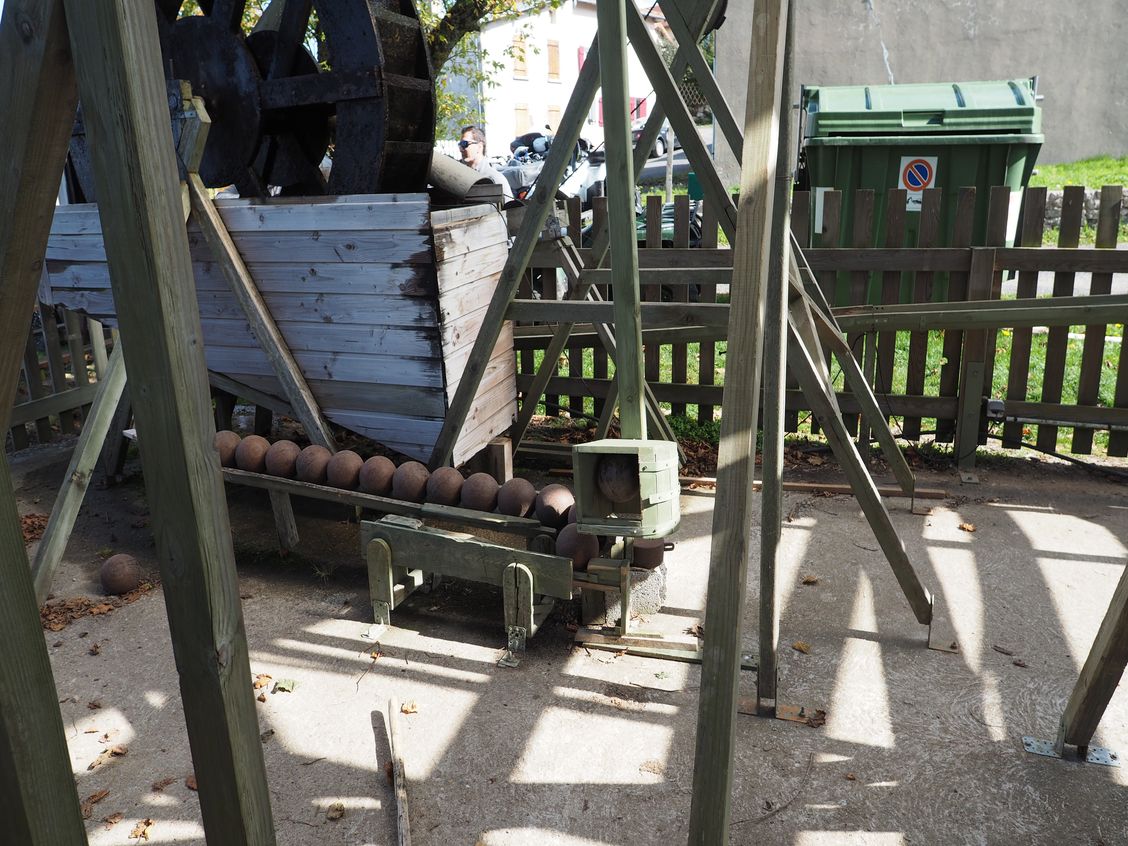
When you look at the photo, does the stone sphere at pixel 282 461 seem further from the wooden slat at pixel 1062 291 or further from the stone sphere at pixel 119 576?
the wooden slat at pixel 1062 291

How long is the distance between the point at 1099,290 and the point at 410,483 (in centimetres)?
430

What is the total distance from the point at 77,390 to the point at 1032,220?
674 centimetres

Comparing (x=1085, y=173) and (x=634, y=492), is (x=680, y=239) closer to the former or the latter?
(x=634, y=492)

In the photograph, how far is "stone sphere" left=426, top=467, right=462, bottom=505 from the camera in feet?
14.1

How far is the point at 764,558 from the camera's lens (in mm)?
3160

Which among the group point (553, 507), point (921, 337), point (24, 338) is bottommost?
point (553, 507)

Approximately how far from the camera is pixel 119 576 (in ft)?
14.5

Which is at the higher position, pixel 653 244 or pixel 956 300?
pixel 653 244

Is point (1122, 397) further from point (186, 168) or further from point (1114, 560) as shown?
point (186, 168)

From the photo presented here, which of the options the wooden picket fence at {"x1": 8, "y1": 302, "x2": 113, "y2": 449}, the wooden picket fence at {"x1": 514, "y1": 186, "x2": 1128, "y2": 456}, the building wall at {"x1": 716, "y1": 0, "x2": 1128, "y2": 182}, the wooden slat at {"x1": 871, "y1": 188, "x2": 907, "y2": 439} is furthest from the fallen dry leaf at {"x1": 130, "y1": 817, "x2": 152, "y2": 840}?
the building wall at {"x1": 716, "y1": 0, "x2": 1128, "y2": 182}

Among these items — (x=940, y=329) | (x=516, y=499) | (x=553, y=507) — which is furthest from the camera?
(x=940, y=329)

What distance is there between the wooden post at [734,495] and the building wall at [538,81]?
31104 mm

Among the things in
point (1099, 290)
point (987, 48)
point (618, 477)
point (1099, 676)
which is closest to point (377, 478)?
point (618, 477)

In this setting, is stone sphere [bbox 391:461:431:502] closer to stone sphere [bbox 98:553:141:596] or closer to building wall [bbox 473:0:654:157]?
stone sphere [bbox 98:553:141:596]
